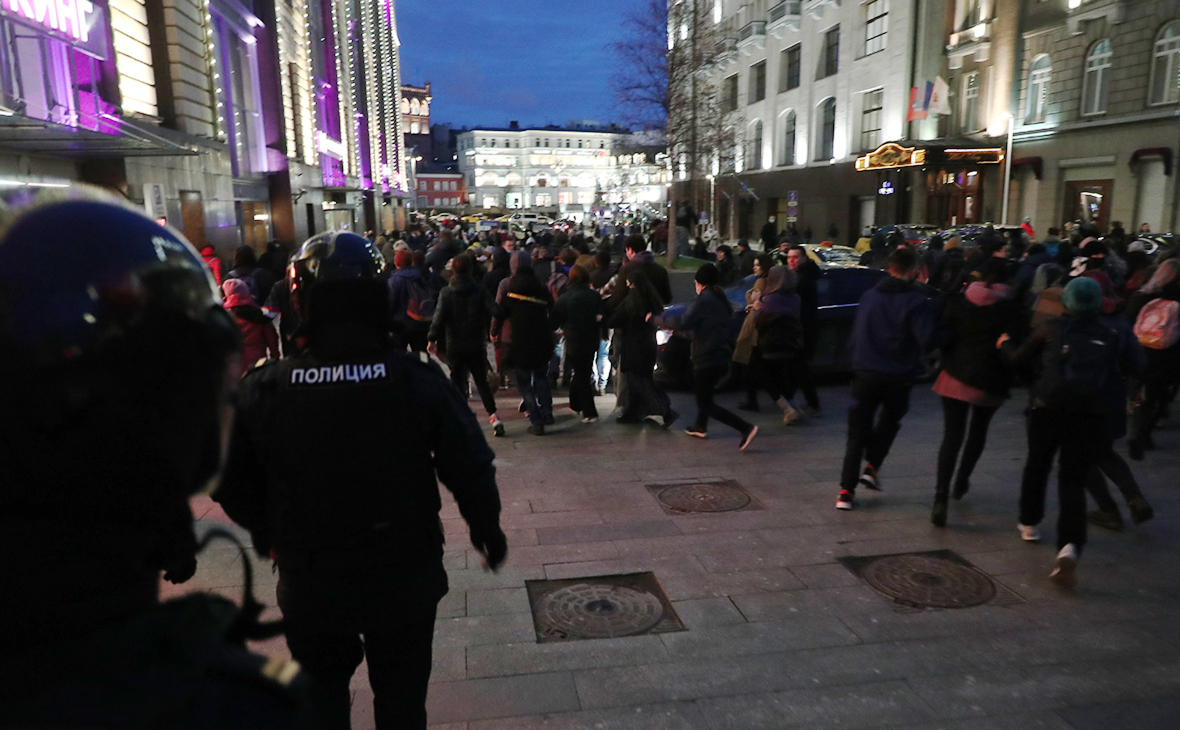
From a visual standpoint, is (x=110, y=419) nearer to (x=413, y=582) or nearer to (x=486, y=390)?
(x=413, y=582)

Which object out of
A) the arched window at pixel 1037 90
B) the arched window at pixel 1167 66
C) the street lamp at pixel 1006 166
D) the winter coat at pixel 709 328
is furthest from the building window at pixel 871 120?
the winter coat at pixel 709 328

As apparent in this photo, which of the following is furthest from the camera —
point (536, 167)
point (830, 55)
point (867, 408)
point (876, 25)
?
point (536, 167)

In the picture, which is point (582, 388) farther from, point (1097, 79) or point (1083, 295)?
point (1097, 79)

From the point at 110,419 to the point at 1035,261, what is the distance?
1208 centimetres

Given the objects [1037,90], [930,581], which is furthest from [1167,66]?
[930,581]

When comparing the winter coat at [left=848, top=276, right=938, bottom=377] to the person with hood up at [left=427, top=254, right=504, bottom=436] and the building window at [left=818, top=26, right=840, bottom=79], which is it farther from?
the building window at [left=818, top=26, right=840, bottom=79]

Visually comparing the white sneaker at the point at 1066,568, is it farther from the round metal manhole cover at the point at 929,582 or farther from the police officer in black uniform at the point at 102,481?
the police officer in black uniform at the point at 102,481

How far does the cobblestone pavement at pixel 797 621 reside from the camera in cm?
337

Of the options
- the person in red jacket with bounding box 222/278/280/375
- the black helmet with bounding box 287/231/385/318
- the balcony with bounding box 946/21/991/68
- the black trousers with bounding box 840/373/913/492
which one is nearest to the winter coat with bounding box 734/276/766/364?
the black trousers with bounding box 840/373/913/492

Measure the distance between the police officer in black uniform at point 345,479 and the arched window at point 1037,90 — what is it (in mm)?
28992

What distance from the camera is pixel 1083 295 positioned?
4488mm

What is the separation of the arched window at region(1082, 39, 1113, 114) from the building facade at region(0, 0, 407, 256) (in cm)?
2371

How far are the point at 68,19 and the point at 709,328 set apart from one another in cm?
863

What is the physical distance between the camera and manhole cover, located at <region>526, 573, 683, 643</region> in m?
4.07
